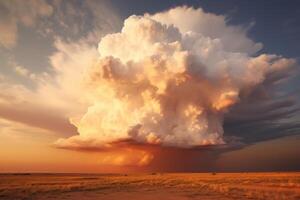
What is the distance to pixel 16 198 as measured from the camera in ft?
111

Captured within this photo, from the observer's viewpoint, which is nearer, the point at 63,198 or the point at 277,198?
the point at 277,198

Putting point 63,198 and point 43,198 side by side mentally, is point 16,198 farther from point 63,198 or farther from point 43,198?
point 63,198

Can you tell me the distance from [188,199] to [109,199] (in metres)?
8.56

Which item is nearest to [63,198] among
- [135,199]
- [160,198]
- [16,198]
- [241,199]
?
[16,198]

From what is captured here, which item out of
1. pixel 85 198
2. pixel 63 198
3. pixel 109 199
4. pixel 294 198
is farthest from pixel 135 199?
pixel 294 198

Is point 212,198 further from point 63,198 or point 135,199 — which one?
point 63,198

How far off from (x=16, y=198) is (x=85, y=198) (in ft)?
24.1

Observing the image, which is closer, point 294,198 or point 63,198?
point 294,198

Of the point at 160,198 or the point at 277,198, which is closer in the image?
the point at 277,198

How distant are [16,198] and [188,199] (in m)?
18.6

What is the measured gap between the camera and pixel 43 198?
34.7m

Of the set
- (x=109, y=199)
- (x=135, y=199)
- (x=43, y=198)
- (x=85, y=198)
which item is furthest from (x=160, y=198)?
(x=43, y=198)

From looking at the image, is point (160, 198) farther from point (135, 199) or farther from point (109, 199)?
point (109, 199)

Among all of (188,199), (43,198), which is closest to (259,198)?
(188,199)
